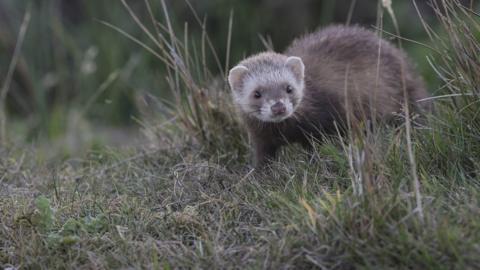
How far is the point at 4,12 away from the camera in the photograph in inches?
428

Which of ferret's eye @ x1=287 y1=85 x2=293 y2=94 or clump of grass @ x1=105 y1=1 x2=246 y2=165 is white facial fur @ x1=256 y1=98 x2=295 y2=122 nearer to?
ferret's eye @ x1=287 y1=85 x2=293 y2=94

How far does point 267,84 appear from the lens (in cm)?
546

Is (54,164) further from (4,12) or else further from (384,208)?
(4,12)

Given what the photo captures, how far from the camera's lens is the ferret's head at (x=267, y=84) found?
5348 mm

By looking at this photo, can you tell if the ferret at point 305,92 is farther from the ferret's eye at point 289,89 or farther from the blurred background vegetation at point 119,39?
the blurred background vegetation at point 119,39

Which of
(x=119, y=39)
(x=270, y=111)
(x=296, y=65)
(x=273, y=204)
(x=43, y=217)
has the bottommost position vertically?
(x=119, y=39)

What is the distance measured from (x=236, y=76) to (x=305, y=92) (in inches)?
20.5

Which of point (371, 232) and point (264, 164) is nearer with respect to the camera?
point (371, 232)

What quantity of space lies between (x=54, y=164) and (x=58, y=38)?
182 inches

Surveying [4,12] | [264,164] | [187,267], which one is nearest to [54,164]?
[264,164]

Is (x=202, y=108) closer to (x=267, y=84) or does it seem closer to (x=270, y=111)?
(x=267, y=84)

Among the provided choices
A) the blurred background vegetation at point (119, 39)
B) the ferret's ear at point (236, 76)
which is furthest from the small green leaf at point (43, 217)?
the blurred background vegetation at point (119, 39)

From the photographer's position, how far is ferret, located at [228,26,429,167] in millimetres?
5414

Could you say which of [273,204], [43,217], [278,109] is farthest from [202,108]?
[43,217]
